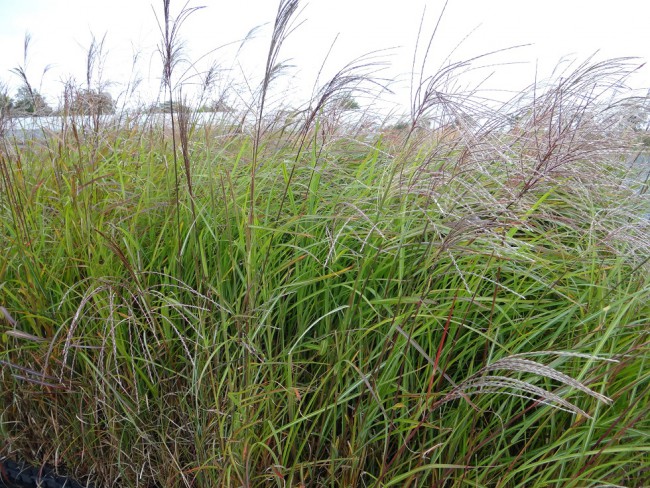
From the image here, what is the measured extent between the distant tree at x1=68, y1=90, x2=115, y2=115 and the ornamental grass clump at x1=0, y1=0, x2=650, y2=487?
0.48m

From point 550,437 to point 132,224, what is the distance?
4.78ft

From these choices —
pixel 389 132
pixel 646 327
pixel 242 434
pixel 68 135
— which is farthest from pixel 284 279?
pixel 68 135

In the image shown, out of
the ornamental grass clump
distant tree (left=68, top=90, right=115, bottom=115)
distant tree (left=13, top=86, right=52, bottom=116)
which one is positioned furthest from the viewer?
distant tree (left=13, top=86, right=52, bottom=116)

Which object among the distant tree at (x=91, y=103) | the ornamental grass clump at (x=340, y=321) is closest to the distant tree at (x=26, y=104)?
the distant tree at (x=91, y=103)

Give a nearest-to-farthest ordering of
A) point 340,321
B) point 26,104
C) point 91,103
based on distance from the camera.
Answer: point 340,321
point 91,103
point 26,104

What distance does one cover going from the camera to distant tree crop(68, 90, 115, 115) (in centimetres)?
265

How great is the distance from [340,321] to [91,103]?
178 centimetres

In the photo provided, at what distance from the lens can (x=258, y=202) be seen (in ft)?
6.84

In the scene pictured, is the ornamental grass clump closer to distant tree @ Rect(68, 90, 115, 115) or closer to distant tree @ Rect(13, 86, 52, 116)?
distant tree @ Rect(68, 90, 115, 115)

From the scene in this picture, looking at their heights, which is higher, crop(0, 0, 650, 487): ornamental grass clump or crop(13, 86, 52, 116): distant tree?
crop(13, 86, 52, 116): distant tree

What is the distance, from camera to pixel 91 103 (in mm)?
2602

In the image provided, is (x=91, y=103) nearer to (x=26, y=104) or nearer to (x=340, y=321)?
(x=26, y=104)

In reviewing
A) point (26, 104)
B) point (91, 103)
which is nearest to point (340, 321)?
point (91, 103)

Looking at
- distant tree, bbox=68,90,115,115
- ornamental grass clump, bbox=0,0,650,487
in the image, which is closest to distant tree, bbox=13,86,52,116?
distant tree, bbox=68,90,115,115
